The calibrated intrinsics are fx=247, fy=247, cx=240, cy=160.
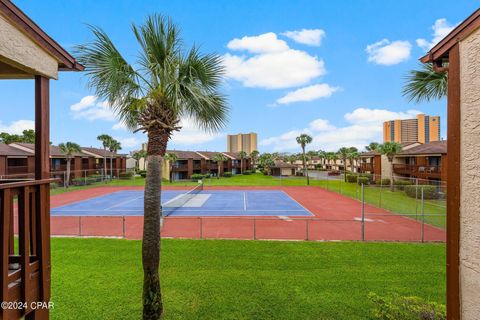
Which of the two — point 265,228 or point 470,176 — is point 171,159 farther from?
point 470,176

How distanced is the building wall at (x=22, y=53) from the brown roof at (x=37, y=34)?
7cm

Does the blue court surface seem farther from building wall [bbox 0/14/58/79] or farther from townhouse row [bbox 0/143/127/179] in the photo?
building wall [bbox 0/14/58/79]

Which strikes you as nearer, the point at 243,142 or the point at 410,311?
the point at 410,311

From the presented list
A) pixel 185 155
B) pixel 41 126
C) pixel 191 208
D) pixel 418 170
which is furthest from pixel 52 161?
pixel 418 170

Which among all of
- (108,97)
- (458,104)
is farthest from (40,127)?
(458,104)

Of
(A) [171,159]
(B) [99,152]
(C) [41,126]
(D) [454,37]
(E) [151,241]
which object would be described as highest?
(D) [454,37]

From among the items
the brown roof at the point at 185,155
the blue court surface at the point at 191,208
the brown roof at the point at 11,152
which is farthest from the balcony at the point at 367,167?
the brown roof at the point at 11,152

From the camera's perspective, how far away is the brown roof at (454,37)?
136 inches

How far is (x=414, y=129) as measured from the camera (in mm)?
97062

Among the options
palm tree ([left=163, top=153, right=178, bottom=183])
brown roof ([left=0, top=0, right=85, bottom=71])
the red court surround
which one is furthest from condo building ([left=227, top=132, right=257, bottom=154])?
brown roof ([left=0, top=0, right=85, bottom=71])

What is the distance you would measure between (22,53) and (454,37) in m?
6.57

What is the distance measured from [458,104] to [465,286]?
8.74 feet

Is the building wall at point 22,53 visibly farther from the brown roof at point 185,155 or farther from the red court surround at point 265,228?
the brown roof at point 185,155

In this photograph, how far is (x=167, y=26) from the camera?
21.9ft
